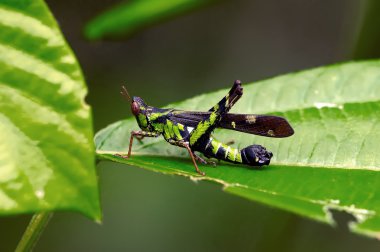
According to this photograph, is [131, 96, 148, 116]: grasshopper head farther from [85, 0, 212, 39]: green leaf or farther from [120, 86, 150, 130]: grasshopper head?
[85, 0, 212, 39]: green leaf

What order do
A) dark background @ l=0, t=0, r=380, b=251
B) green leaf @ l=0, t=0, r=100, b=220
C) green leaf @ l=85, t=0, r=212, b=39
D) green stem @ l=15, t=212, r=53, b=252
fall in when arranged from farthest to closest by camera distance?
1. dark background @ l=0, t=0, r=380, b=251
2. green leaf @ l=85, t=0, r=212, b=39
3. green stem @ l=15, t=212, r=53, b=252
4. green leaf @ l=0, t=0, r=100, b=220

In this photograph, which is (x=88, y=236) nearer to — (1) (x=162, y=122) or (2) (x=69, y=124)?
(1) (x=162, y=122)

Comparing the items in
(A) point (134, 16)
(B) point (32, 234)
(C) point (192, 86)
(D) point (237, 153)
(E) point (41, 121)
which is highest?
(E) point (41, 121)

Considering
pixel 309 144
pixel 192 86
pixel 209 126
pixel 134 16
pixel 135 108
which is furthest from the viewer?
pixel 192 86

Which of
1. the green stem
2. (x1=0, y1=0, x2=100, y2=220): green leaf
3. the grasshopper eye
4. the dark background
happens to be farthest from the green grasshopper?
(x1=0, y1=0, x2=100, y2=220): green leaf

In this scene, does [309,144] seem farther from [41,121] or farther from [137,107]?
[41,121]

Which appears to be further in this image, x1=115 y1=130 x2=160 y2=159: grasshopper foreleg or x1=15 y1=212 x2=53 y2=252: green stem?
x1=115 y1=130 x2=160 y2=159: grasshopper foreleg

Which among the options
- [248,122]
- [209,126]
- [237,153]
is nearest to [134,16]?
[209,126]

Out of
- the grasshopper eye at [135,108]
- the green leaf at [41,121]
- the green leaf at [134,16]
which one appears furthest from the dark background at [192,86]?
the green leaf at [41,121]
